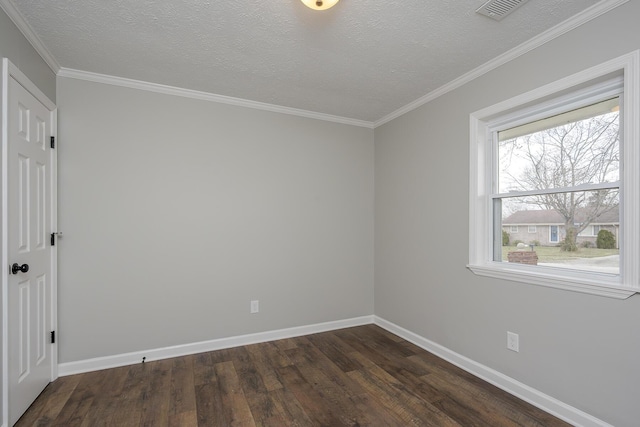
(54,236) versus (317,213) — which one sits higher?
(317,213)

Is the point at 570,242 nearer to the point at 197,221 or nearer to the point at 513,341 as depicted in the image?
the point at 513,341

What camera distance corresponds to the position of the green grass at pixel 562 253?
77.1 inches

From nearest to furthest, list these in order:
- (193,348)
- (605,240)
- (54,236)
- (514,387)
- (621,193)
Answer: (621,193), (605,240), (514,387), (54,236), (193,348)

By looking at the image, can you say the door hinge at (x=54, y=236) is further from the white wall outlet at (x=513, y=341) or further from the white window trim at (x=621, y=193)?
the white wall outlet at (x=513, y=341)

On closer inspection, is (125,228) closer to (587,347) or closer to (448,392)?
(448,392)

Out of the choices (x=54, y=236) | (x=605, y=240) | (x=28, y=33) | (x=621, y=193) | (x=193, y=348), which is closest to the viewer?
(x=621, y=193)

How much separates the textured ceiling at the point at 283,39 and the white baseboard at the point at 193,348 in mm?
2500

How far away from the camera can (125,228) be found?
2.79 metres

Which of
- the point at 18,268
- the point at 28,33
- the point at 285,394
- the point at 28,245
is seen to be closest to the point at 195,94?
the point at 28,33

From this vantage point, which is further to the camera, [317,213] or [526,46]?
[317,213]

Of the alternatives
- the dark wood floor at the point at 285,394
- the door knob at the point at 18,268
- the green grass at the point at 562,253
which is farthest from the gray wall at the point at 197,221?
the green grass at the point at 562,253

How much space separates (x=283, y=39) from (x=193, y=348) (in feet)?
9.36

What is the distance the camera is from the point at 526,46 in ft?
7.20

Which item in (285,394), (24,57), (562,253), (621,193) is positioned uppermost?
(24,57)
